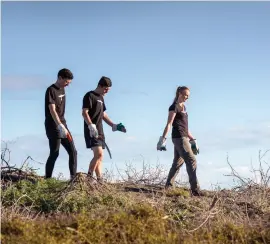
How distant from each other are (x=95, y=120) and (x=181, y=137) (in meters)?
1.43

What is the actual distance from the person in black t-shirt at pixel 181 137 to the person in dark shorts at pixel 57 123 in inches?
59.9

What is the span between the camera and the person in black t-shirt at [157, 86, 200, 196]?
9508mm

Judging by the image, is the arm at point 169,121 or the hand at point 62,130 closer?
the hand at point 62,130

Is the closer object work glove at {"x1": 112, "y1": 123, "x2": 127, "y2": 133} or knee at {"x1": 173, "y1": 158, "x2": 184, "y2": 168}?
work glove at {"x1": 112, "y1": 123, "x2": 127, "y2": 133}

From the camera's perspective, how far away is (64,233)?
20.9 feet

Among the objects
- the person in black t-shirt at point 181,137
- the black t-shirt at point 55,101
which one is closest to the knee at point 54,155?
the black t-shirt at point 55,101

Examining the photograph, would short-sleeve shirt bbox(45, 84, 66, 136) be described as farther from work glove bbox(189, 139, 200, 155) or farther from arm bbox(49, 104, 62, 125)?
work glove bbox(189, 139, 200, 155)

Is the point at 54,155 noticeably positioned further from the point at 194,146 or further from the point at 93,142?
the point at 194,146

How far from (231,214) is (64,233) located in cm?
256

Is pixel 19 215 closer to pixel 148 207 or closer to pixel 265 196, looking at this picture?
pixel 148 207

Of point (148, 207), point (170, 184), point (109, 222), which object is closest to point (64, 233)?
point (109, 222)

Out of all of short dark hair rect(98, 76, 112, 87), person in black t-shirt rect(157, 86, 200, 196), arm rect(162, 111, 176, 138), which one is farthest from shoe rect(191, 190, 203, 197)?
short dark hair rect(98, 76, 112, 87)

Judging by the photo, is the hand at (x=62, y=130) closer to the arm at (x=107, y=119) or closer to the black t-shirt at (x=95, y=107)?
the black t-shirt at (x=95, y=107)

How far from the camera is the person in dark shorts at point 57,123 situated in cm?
873
